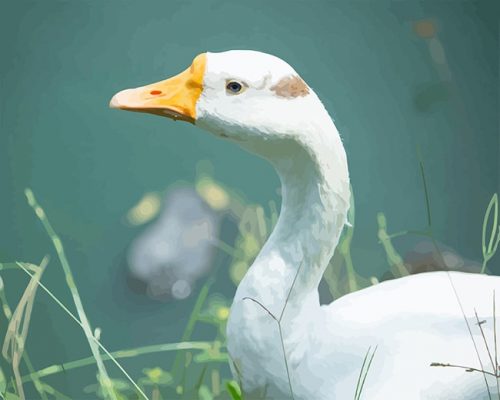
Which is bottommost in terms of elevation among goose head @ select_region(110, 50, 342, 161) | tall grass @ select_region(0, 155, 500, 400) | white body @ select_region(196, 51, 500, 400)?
tall grass @ select_region(0, 155, 500, 400)

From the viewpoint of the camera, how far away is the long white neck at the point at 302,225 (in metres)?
1.18

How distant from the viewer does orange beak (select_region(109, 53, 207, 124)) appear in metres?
1.15

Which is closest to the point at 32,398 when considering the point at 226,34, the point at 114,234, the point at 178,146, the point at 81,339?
the point at 81,339

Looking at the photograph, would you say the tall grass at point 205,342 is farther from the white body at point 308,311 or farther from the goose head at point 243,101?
the goose head at point 243,101

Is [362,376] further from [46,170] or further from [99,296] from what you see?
[46,170]

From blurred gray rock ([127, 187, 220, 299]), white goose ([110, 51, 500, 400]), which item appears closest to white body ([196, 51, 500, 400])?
white goose ([110, 51, 500, 400])

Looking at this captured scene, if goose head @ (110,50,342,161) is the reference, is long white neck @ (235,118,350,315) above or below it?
below

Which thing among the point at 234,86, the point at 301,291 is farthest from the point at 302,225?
the point at 234,86

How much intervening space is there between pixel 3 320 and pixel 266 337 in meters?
0.71

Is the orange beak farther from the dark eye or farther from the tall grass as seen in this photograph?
the tall grass

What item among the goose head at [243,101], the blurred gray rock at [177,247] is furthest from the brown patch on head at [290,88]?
the blurred gray rock at [177,247]

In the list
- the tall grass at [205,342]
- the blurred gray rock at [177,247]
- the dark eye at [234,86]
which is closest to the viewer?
the dark eye at [234,86]

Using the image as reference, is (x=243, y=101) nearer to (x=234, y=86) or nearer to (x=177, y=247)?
(x=234, y=86)

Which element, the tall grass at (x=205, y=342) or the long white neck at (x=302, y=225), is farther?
the tall grass at (x=205, y=342)
